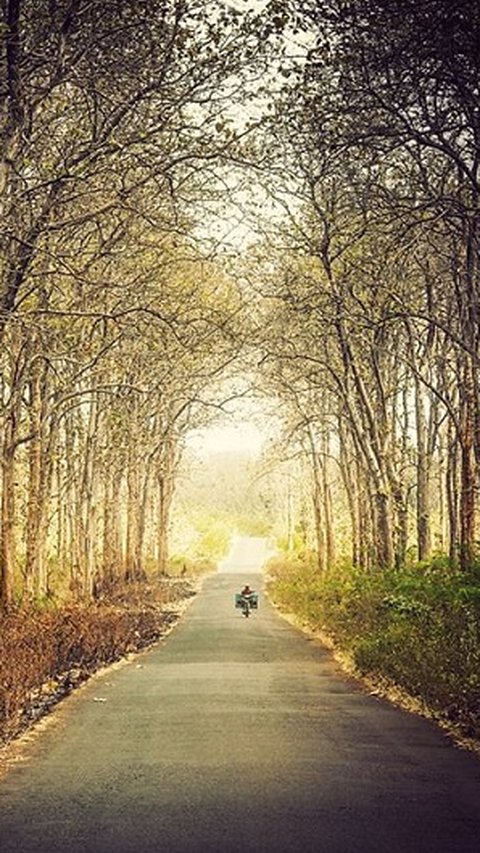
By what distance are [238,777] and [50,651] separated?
742 centimetres

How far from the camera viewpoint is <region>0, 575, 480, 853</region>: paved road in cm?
721

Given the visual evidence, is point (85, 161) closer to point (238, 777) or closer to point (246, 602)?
point (238, 777)

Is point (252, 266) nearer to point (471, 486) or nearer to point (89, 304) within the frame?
point (89, 304)

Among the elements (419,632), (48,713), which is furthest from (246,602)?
(48,713)

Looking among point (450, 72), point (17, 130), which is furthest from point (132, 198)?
point (450, 72)

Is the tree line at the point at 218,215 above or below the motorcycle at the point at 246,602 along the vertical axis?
above

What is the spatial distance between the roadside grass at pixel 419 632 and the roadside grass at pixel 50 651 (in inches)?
168

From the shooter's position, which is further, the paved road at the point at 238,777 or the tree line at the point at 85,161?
the tree line at the point at 85,161

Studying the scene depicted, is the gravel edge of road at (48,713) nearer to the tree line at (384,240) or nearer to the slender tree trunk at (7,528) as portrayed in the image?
the slender tree trunk at (7,528)

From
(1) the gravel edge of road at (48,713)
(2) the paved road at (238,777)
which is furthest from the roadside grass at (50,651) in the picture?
(2) the paved road at (238,777)

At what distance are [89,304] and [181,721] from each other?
14078 mm

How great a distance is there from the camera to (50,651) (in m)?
16.0

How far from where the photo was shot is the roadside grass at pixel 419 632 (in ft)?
40.5

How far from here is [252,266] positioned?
88.0ft
